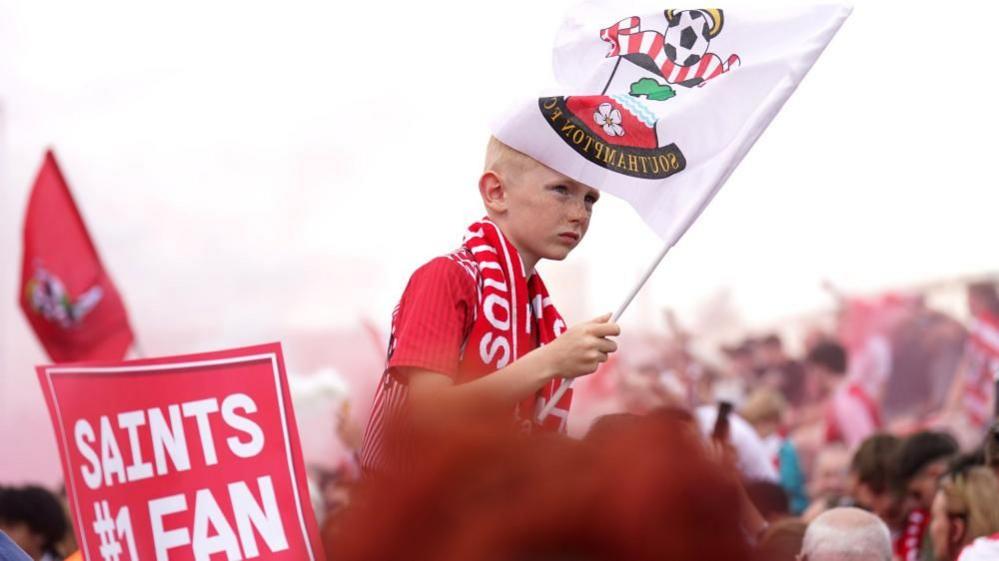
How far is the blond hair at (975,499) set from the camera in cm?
417

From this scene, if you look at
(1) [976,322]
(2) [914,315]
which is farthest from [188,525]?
(2) [914,315]

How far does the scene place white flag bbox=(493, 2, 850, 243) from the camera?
8.36 ft

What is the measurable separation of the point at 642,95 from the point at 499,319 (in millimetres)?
504

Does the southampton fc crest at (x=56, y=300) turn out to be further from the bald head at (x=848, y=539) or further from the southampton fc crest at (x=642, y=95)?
the southampton fc crest at (x=642, y=95)

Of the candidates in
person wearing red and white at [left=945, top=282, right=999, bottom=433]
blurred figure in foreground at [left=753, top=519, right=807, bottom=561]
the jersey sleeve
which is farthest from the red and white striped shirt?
person wearing red and white at [left=945, top=282, right=999, bottom=433]

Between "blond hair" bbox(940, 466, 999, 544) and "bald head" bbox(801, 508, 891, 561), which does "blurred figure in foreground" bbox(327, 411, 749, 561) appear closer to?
"bald head" bbox(801, 508, 891, 561)

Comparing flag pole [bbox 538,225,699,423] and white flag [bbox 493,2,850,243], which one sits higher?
white flag [bbox 493,2,850,243]

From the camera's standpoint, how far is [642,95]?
Answer: 8.87 ft

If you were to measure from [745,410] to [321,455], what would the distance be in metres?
2.88

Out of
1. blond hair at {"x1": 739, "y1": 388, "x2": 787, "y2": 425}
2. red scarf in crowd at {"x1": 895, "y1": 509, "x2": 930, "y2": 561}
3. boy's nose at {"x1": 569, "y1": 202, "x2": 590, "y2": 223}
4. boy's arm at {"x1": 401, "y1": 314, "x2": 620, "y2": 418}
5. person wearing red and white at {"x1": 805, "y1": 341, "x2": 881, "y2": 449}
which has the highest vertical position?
boy's nose at {"x1": 569, "y1": 202, "x2": 590, "y2": 223}

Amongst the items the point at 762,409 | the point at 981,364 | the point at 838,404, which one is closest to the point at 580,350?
the point at 762,409

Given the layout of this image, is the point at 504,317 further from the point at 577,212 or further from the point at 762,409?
the point at 762,409

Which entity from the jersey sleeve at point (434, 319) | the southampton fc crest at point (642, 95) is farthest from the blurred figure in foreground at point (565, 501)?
the southampton fc crest at point (642, 95)

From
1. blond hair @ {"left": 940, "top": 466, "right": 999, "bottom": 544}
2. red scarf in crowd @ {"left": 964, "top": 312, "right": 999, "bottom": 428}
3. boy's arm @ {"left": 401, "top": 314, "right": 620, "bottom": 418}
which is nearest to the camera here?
boy's arm @ {"left": 401, "top": 314, "right": 620, "bottom": 418}
